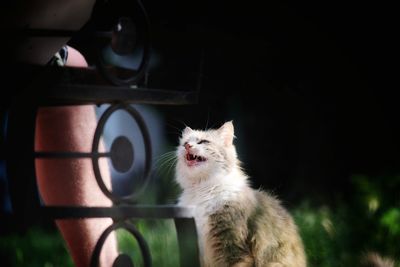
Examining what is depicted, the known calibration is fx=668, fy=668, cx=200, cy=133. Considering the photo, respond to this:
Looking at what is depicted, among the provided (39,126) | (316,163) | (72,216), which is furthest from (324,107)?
(72,216)

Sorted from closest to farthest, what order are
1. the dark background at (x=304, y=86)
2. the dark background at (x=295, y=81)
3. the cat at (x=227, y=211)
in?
1. the cat at (x=227, y=211)
2. the dark background at (x=295, y=81)
3. the dark background at (x=304, y=86)

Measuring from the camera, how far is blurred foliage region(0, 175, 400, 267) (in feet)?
7.29

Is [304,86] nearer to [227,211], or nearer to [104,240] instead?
[227,211]

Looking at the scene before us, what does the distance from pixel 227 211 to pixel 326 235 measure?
71 centimetres

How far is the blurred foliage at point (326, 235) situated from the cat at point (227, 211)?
0.72 ft

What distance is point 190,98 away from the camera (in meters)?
1.60

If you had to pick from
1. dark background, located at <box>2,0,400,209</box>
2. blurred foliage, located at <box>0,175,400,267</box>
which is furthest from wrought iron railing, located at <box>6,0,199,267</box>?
dark background, located at <box>2,0,400,209</box>

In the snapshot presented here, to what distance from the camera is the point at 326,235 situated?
2.48m

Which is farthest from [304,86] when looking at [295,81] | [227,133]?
[227,133]

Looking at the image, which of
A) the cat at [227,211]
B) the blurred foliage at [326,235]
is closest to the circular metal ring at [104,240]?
the cat at [227,211]

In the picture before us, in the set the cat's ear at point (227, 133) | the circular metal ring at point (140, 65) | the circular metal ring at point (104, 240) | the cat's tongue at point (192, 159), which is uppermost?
the circular metal ring at point (140, 65)

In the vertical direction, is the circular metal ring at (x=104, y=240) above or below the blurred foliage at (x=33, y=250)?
above

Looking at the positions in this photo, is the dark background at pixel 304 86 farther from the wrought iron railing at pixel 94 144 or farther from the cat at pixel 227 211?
the wrought iron railing at pixel 94 144

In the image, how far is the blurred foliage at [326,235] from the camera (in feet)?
7.29
